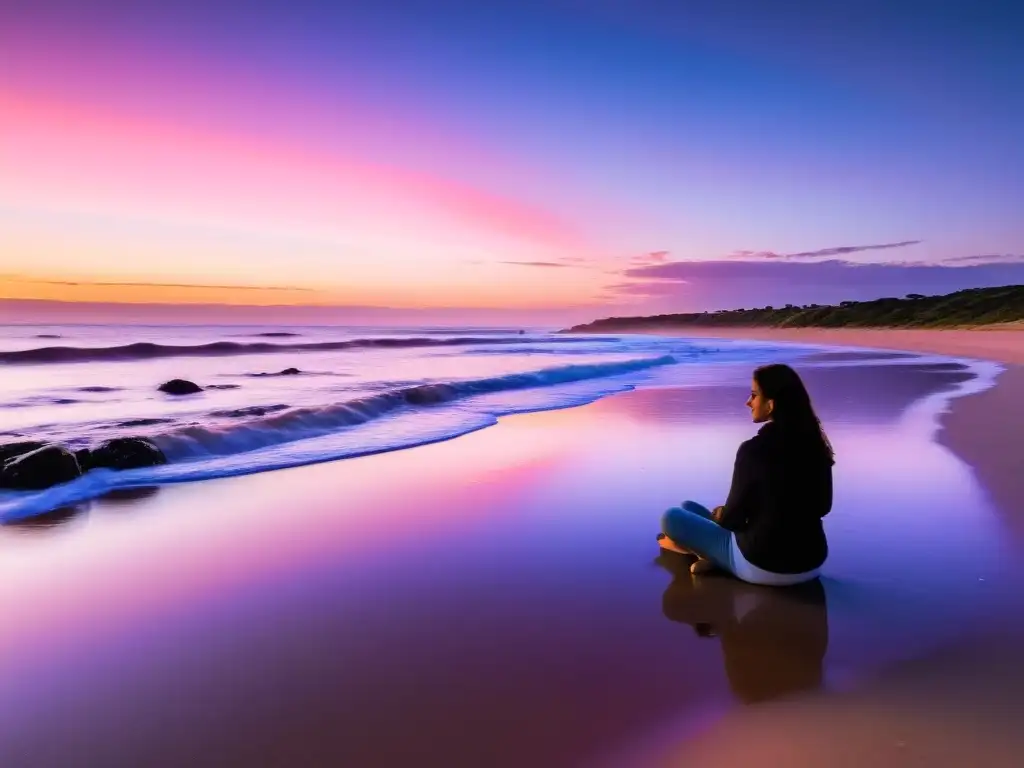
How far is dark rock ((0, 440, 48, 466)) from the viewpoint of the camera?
732 centimetres

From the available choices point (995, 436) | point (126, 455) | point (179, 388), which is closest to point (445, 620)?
point (126, 455)

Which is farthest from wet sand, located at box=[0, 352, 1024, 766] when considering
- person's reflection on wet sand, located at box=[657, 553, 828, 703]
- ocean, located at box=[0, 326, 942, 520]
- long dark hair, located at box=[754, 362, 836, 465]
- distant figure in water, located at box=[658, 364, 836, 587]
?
ocean, located at box=[0, 326, 942, 520]

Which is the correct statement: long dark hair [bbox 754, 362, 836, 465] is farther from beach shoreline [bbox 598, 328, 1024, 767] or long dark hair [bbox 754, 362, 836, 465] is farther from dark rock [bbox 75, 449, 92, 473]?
dark rock [bbox 75, 449, 92, 473]

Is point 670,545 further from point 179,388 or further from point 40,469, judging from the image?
point 179,388

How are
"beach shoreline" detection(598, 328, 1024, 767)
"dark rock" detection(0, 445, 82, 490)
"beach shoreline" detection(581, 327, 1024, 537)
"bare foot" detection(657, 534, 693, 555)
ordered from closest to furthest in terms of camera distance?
"beach shoreline" detection(598, 328, 1024, 767) → "bare foot" detection(657, 534, 693, 555) → "beach shoreline" detection(581, 327, 1024, 537) → "dark rock" detection(0, 445, 82, 490)

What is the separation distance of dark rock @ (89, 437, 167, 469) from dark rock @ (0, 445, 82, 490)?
0.31m

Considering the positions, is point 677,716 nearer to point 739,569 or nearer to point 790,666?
point 790,666

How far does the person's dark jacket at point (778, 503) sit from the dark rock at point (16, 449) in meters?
7.02

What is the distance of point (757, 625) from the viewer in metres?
3.65

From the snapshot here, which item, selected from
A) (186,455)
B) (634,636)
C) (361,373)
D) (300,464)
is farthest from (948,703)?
(361,373)

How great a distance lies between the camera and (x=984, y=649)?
10.7ft

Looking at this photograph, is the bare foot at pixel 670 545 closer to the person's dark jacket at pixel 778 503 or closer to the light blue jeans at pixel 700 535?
the light blue jeans at pixel 700 535

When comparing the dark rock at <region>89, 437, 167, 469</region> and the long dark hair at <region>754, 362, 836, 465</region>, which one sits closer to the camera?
the long dark hair at <region>754, 362, 836, 465</region>

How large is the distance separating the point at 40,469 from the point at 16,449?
80 cm
